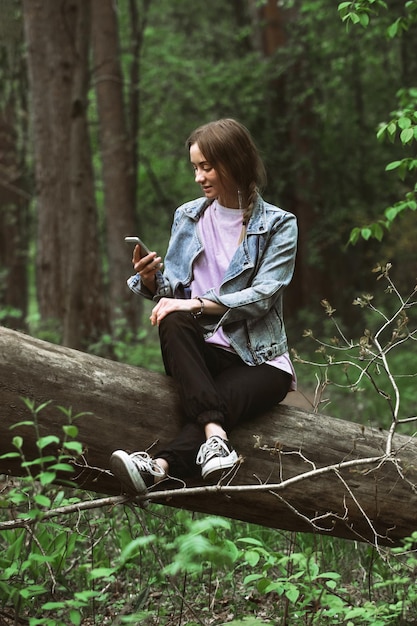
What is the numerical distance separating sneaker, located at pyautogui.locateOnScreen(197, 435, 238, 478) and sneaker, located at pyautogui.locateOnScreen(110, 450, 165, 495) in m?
0.20

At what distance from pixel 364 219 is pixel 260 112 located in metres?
3.10

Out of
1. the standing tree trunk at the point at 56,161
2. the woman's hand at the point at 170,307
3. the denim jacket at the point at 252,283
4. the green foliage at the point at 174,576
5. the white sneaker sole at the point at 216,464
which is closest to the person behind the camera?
the green foliage at the point at 174,576

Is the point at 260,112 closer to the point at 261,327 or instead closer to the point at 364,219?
the point at 364,219

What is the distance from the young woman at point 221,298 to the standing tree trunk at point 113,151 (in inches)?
364

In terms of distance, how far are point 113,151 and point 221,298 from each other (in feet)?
33.1

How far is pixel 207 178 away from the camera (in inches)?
174

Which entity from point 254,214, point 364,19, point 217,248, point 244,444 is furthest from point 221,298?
point 364,19

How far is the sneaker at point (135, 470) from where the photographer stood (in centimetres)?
369

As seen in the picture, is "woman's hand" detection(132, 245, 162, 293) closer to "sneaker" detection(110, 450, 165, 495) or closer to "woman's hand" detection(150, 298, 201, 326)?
"woman's hand" detection(150, 298, 201, 326)

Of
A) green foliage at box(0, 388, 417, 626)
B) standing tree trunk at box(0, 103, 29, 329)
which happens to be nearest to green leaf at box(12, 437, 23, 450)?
green foliage at box(0, 388, 417, 626)

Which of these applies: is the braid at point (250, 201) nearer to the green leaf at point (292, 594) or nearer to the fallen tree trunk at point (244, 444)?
the fallen tree trunk at point (244, 444)

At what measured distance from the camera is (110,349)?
11047 millimetres

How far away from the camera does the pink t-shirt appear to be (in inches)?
177

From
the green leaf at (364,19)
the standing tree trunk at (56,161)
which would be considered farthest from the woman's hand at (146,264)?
the standing tree trunk at (56,161)
